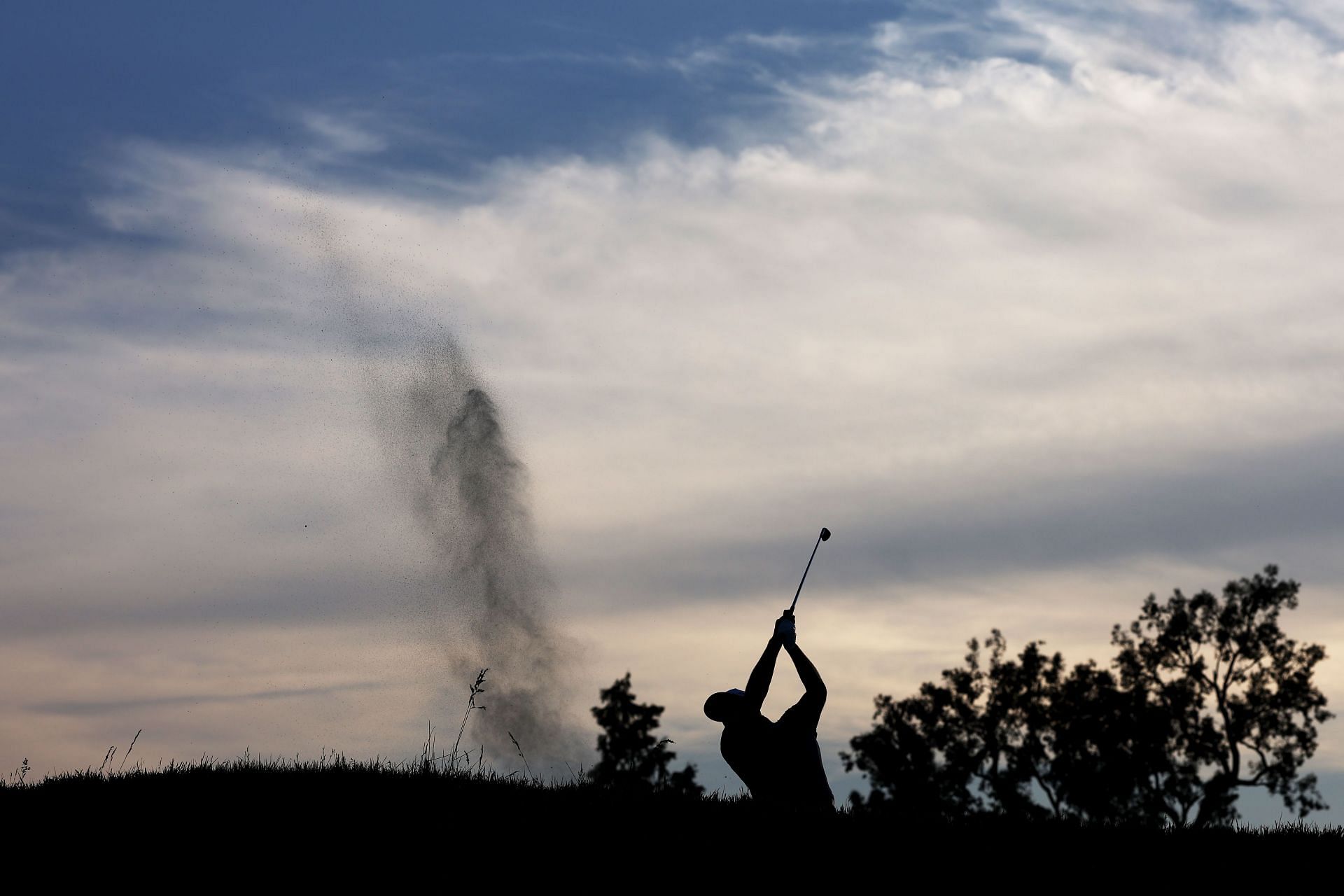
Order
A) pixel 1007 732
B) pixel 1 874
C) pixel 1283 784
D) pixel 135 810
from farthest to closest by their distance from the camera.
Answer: pixel 1007 732, pixel 1283 784, pixel 135 810, pixel 1 874

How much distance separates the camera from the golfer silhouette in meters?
12.8

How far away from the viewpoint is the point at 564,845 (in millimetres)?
11719

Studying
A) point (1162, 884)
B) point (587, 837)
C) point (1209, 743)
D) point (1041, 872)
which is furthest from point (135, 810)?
point (1209, 743)

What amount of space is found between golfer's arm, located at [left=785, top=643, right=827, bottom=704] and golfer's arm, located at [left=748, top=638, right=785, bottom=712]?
23cm

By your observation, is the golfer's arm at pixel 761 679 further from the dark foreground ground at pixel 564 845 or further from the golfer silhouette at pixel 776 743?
the dark foreground ground at pixel 564 845

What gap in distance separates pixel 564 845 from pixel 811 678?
280cm

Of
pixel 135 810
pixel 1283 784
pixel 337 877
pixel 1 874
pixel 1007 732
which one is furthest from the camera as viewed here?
pixel 1007 732

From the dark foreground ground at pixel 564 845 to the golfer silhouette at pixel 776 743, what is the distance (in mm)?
343

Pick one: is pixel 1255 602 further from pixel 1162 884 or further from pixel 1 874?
pixel 1 874

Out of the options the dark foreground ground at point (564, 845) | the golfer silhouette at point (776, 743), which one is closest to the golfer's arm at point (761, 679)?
the golfer silhouette at point (776, 743)

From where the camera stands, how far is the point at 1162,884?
11.1 metres

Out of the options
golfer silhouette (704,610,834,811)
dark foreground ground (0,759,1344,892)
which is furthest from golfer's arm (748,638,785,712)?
dark foreground ground (0,759,1344,892)

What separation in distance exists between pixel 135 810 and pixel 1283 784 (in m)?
59.1

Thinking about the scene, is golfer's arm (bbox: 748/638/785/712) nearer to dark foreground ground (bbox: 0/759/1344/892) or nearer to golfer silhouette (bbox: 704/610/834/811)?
golfer silhouette (bbox: 704/610/834/811)
